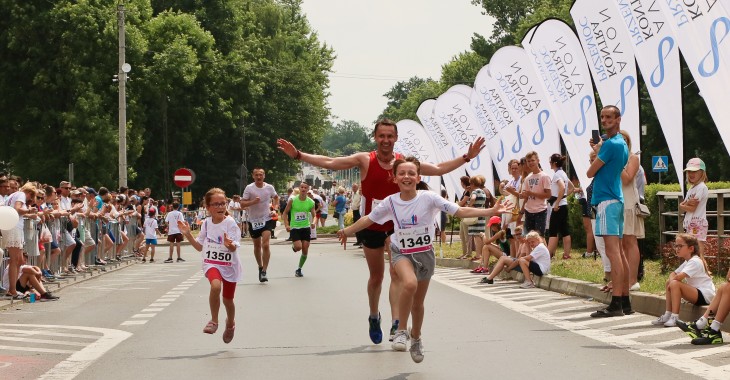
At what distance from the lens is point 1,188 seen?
1844 cm

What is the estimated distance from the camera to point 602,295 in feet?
51.7

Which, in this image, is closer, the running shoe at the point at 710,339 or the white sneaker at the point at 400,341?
the white sneaker at the point at 400,341

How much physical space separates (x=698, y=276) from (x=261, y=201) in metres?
10.3

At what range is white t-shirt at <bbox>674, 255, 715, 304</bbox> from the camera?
40.0ft

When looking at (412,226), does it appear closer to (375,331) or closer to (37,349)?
(375,331)

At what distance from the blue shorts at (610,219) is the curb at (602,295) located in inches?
36.0

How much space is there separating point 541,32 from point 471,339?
51.7ft

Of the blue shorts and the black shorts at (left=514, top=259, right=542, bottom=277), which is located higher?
the blue shorts

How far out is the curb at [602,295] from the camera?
12.9 metres

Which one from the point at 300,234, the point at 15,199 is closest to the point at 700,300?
the point at 15,199

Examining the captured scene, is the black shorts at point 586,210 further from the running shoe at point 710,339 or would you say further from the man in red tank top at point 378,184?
the man in red tank top at point 378,184

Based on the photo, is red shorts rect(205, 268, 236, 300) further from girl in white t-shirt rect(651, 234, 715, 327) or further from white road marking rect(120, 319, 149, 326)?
girl in white t-shirt rect(651, 234, 715, 327)

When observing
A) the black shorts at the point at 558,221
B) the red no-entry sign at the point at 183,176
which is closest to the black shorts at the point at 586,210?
the black shorts at the point at 558,221

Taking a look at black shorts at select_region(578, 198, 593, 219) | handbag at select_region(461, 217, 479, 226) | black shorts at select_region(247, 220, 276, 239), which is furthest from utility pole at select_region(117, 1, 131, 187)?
black shorts at select_region(578, 198, 593, 219)
